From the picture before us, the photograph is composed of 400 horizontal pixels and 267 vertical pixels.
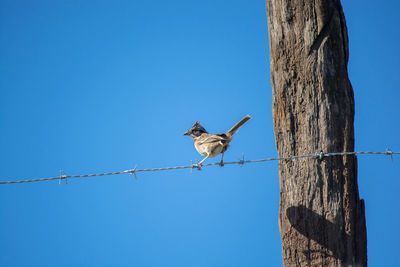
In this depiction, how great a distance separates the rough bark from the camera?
3973mm

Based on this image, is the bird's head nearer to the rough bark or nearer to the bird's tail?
the bird's tail

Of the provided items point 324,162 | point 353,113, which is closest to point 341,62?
point 353,113

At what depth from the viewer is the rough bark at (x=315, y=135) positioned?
156 inches

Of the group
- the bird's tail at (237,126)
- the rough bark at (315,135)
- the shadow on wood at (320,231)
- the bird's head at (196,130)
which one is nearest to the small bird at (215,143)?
the bird's tail at (237,126)

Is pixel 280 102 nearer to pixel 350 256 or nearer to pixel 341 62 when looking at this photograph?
pixel 341 62

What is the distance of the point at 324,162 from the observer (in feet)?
13.2

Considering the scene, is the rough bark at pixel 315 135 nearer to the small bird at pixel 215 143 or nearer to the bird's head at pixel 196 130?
the small bird at pixel 215 143

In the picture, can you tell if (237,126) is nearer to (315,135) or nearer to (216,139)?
(216,139)

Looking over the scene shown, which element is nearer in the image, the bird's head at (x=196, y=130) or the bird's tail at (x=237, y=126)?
the bird's tail at (x=237, y=126)

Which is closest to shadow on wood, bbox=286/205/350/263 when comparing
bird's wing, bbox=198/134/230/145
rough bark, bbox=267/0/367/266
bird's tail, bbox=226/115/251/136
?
rough bark, bbox=267/0/367/266

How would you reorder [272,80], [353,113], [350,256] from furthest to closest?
[272,80], [353,113], [350,256]

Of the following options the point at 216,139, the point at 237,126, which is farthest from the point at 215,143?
the point at 237,126

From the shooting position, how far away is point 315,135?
4117 mm

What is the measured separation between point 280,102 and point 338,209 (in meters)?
1.27
